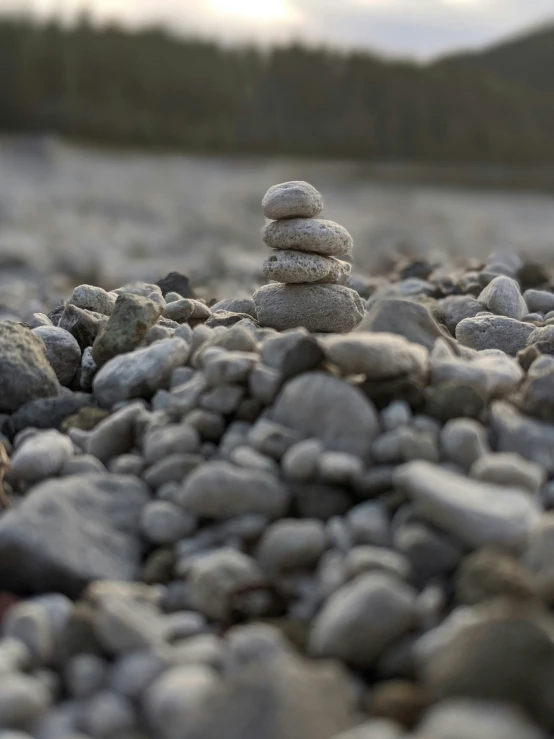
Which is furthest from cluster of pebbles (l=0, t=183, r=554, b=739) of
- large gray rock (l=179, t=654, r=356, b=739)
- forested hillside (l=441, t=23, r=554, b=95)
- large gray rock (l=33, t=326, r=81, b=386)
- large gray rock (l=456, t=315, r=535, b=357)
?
forested hillside (l=441, t=23, r=554, b=95)

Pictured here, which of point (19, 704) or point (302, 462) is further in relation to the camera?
point (302, 462)

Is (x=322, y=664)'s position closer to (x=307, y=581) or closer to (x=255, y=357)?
(x=307, y=581)

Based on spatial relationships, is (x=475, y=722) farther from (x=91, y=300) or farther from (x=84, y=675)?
(x=91, y=300)

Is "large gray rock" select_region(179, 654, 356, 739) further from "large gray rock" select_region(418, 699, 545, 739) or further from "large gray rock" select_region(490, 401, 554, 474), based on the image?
"large gray rock" select_region(490, 401, 554, 474)

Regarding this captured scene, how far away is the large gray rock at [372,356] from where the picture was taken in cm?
309

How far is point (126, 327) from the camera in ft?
13.0

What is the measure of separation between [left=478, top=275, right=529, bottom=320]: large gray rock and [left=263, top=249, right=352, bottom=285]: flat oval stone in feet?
3.58

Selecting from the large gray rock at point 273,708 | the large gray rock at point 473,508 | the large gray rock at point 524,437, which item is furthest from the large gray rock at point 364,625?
the large gray rock at point 524,437

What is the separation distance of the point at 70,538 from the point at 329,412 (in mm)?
946

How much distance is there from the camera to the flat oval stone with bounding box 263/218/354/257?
4668mm

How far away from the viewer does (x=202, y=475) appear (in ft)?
8.96

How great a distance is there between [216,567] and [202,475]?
1.07 ft

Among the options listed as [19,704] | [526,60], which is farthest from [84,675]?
[526,60]

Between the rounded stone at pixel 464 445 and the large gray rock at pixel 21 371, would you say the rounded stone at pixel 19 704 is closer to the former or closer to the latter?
the rounded stone at pixel 464 445
